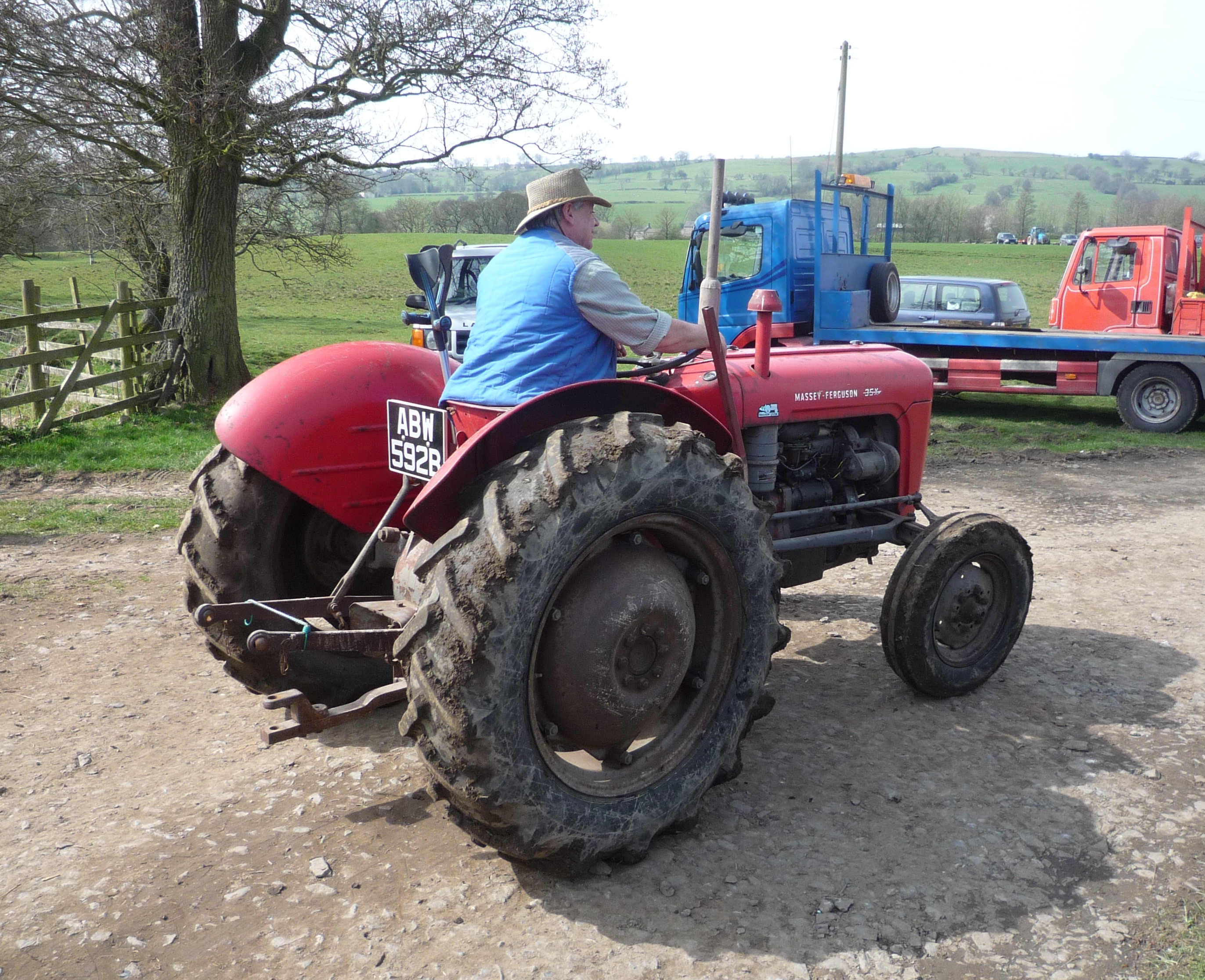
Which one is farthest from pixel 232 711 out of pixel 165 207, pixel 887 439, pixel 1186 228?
pixel 1186 228

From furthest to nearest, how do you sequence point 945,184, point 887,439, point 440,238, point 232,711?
point 945,184 → point 440,238 → point 887,439 → point 232,711

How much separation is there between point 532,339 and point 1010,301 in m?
16.3

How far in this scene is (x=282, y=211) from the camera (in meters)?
13.0

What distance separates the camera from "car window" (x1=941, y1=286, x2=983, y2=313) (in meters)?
17.1

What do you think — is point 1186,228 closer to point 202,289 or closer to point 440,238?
point 202,289

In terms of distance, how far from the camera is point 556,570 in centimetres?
255

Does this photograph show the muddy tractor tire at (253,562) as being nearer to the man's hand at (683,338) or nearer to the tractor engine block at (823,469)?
the man's hand at (683,338)

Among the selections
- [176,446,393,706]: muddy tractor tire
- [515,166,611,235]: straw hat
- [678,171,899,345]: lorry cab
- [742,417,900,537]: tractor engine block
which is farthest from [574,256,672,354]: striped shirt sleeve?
[678,171,899,345]: lorry cab

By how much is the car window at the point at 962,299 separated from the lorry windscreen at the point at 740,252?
652cm

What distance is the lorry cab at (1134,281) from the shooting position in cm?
1336

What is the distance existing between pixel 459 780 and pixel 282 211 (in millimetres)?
12057

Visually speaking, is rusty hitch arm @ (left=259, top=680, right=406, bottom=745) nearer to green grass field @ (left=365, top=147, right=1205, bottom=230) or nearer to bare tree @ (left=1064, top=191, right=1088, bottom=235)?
green grass field @ (left=365, top=147, right=1205, bottom=230)

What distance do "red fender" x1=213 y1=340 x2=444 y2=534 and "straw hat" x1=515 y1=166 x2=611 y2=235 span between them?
2.57ft

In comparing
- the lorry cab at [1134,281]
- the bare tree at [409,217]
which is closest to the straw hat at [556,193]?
the lorry cab at [1134,281]
